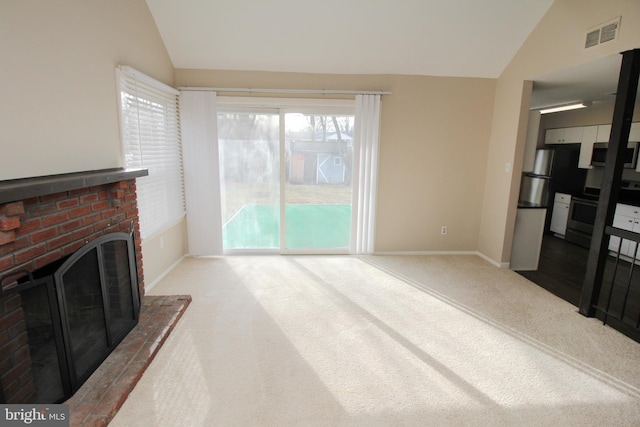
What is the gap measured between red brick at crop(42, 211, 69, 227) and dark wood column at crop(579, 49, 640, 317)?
13.6ft

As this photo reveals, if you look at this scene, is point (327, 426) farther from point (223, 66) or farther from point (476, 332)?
point (223, 66)

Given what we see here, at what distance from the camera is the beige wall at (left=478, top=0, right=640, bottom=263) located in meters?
2.67

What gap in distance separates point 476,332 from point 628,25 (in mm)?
2798

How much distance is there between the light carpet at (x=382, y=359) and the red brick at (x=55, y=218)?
1.10m

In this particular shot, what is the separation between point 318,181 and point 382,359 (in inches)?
102

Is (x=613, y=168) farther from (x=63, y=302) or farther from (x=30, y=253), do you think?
(x=30, y=253)

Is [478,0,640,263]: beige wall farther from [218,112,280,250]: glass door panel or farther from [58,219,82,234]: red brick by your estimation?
[58,219,82,234]: red brick

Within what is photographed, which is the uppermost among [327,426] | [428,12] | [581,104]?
[428,12]

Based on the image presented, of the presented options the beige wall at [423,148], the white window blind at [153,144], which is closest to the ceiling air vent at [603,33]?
the beige wall at [423,148]

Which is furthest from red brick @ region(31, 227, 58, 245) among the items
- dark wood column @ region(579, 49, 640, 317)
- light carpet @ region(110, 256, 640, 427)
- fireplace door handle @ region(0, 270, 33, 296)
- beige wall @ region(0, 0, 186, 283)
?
dark wood column @ region(579, 49, 640, 317)

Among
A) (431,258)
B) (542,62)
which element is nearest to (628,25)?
(542,62)

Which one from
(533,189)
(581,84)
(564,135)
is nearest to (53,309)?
(581,84)

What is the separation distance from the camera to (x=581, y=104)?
475cm

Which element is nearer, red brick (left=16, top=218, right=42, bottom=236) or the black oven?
red brick (left=16, top=218, right=42, bottom=236)
